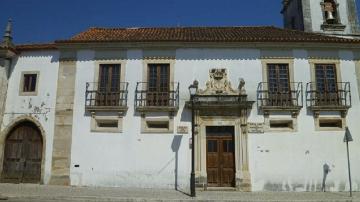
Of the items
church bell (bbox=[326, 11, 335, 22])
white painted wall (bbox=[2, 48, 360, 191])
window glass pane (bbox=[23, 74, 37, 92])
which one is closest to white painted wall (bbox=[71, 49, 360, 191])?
white painted wall (bbox=[2, 48, 360, 191])

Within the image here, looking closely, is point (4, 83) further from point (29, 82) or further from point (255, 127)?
point (255, 127)

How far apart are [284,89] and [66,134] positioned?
1049 cm

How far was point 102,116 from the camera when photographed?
15.2 m

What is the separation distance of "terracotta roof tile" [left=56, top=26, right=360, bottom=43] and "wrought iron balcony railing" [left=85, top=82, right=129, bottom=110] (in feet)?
7.56

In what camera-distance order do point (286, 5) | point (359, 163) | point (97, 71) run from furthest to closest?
point (286, 5) < point (97, 71) < point (359, 163)

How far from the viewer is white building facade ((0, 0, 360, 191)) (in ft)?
47.9

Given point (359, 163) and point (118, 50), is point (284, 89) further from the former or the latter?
point (118, 50)

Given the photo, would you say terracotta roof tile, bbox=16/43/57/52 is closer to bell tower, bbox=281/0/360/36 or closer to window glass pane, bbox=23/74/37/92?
window glass pane, bbox=23/74/37/92

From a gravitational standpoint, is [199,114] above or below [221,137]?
above

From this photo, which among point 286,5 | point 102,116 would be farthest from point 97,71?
point 286,5

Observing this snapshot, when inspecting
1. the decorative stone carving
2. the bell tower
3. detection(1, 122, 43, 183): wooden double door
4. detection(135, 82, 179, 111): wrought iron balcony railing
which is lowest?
detection(1, 122, 43, 183): wooden double door

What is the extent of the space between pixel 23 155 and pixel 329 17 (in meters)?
20.1

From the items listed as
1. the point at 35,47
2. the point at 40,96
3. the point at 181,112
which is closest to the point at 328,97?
the point at 181,112

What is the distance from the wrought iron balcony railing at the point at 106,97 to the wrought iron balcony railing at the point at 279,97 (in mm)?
Result: 6368
